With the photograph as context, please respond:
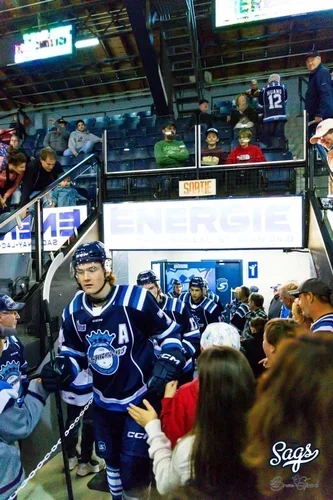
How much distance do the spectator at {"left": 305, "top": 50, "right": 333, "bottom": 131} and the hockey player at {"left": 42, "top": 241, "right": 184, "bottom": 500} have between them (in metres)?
4.05

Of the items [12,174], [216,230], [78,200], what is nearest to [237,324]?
[216,230]

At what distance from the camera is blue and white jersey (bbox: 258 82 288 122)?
6.15m

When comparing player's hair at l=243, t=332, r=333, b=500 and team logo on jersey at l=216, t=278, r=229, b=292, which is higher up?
player's hair at l=243, t=332, r=333, b=500

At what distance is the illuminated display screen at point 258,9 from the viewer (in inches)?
319

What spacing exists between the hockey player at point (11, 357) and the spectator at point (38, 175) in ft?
7.45

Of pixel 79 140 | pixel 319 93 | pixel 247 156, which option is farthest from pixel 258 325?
pixel 79 140

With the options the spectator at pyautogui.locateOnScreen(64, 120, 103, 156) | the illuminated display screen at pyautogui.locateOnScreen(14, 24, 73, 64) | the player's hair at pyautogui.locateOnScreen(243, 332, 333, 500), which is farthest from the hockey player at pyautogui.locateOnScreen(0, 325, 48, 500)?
the illuminated display screen at pyautogui.locateOnScreen(14, 24, 73, 64)

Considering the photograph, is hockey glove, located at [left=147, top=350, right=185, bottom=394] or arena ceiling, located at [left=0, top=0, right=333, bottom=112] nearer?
hockey glove, located at [left=147, top=350, right=185, bottom=394]

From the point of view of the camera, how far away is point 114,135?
375 inches

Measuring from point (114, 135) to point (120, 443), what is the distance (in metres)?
8.27

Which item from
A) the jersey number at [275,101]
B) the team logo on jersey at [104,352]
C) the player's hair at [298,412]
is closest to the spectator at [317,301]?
the team logo on jersey at [104,352]

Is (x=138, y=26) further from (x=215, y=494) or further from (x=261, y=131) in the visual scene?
(x=215, y=494)

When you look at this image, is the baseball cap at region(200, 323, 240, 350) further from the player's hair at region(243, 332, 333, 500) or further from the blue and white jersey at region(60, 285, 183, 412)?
the player's hair at region(243, 332, 333, 500)

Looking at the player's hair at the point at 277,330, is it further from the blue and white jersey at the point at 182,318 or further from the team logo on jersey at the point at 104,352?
the blue and white jersey at the point at 182,318
